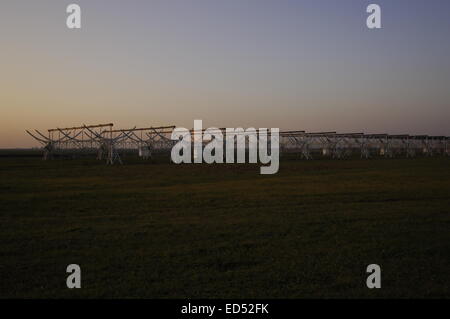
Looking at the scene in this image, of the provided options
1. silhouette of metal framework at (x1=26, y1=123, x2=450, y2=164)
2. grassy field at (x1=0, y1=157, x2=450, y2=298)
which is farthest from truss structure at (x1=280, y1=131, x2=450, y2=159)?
grassy field at (x1=0, y1=157, x2=450, y2=298)

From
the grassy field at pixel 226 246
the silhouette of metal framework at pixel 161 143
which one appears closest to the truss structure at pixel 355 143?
the silhouette of metal framework at pixel 161 143

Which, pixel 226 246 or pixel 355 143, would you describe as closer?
pixel 226 246

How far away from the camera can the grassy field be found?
579cm

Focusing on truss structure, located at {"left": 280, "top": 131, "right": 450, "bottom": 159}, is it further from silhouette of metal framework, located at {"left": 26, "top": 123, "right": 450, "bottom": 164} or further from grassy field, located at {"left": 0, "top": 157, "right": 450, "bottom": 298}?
grassy field, located at {"left": 0, "top": 157, "right": 450, "bottom": 298}

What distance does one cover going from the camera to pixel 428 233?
8.85 meters

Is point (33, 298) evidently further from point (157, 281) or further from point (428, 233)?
point (428, 233)

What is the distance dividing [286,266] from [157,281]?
2.08 meters

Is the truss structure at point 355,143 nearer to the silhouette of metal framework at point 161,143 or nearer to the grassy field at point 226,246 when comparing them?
the silhouette of metal framework at point 161,143

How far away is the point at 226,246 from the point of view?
7914mm

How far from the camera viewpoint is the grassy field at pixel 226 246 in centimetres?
579

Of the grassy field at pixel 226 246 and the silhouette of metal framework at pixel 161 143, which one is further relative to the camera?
the silhouette of metal framework at pixel 161 143
